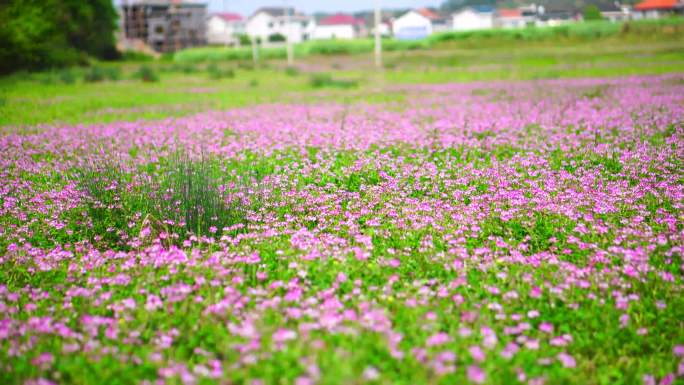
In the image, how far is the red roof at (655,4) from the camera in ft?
378

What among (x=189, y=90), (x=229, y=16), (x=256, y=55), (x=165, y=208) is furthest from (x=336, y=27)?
(x=165, y=208)

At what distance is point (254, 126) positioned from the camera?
13883mm

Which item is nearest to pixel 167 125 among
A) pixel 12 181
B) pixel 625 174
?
pixel 12 181

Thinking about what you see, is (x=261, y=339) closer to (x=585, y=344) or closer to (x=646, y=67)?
(x=585, y=344)

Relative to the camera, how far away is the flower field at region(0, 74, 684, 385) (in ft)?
10.9

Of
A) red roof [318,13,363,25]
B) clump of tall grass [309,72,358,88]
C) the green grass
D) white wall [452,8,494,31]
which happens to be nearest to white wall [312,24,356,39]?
red roof [318,13,363,25]

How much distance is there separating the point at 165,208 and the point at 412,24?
142004 mm

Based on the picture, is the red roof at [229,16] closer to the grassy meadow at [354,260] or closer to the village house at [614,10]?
the village house at [614,10]

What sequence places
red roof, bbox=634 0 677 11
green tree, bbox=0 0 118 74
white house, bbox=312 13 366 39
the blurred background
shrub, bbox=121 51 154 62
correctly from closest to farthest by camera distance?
the blurred background, green tree, bbox=0 0 118 74, shrub, bbox=121 51 154 62, red roof, bbox=634 0 677 11, white house, bbox=312 13 366 39

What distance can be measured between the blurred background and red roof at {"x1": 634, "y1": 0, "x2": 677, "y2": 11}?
1.25 ft

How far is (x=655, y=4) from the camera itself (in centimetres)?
11875

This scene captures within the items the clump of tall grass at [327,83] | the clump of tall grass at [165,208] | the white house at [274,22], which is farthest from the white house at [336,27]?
the clump of tall grass at [165,208]

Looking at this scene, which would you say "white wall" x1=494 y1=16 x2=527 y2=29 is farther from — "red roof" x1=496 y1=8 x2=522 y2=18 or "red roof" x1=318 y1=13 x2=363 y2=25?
"red roof" x1=318 y1=13 x2=363 y2=25

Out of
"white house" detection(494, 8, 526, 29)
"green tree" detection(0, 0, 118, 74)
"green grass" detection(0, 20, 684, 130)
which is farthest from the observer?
"white house" detection(494, 8, 526, 29)
